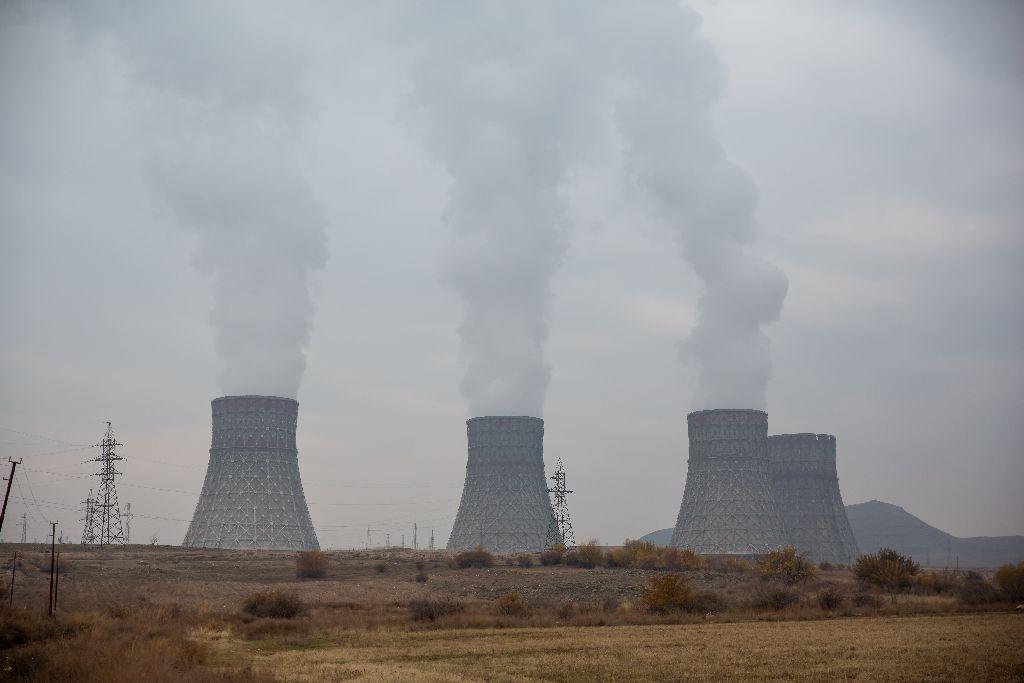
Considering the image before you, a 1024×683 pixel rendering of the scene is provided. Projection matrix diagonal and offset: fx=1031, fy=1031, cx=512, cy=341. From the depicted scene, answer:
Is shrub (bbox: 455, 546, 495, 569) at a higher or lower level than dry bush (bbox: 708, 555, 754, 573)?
higher

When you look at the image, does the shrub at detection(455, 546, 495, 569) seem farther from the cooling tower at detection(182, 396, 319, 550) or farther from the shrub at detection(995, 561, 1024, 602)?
the shrub at detection(995, 561, 1024, 602)

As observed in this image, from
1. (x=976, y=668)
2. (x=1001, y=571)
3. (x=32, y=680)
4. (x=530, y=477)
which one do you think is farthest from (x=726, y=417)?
(x=32, y=680)

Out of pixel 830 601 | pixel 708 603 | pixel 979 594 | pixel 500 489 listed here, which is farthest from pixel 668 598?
pixel 500 489

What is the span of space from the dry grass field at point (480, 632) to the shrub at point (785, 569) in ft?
3.20

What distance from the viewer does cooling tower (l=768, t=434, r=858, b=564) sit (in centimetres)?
6938

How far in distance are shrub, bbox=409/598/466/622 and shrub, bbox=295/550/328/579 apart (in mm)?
16711

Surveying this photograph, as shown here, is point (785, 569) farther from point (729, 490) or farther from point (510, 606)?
point (510, 606)

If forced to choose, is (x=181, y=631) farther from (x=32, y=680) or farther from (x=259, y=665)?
(x=32, y=680)

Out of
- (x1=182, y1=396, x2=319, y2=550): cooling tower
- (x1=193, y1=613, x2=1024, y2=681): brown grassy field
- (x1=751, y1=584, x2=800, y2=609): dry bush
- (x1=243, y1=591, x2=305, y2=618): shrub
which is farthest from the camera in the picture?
(x1=182, y1=396, x2=319, y2=550): cooling tower

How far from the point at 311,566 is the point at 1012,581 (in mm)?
27919

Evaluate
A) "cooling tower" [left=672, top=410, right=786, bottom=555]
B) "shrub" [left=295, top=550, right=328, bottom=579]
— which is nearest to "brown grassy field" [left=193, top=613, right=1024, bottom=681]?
"shrub" [left=295, top=550, right=328, bottom=579]

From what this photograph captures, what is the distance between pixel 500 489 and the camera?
2356 inches

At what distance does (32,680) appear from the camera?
14.4 meters

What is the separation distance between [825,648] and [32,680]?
13.7 meters
